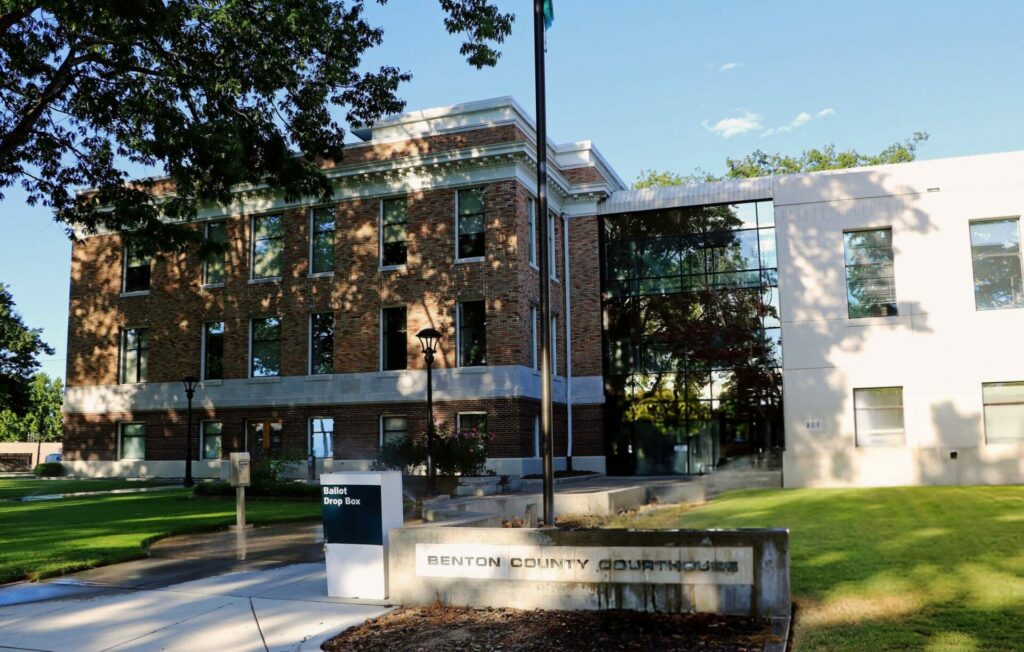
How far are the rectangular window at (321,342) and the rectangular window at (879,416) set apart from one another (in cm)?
1911

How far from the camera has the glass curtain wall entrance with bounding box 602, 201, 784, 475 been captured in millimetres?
32562

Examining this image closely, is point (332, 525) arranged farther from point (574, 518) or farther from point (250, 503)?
point (250, 503)

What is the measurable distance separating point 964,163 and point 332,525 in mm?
22590

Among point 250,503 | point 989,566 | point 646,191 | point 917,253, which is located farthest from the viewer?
point 646,191

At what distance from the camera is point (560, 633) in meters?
7.16

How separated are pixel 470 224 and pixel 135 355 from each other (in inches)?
666

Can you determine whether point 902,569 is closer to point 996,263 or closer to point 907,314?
point 907,314

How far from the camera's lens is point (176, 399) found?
36.3 meters

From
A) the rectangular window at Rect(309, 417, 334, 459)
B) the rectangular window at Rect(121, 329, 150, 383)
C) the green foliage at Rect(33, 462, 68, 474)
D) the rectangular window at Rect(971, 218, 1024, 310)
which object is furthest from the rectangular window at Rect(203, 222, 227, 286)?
the rectangular window at Rect(971, 218, 1024, 310)

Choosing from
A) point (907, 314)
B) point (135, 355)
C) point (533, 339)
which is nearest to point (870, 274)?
point (907, 314)

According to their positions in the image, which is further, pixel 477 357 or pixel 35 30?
pixel 477 357

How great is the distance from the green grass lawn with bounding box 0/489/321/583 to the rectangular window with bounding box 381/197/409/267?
452 inches

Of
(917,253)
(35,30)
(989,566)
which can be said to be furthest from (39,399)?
(989,566)

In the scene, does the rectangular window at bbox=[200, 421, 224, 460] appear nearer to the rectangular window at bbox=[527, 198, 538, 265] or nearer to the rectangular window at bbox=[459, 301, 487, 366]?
the rectangular window at bbox=[459, 301, 487, 366]
